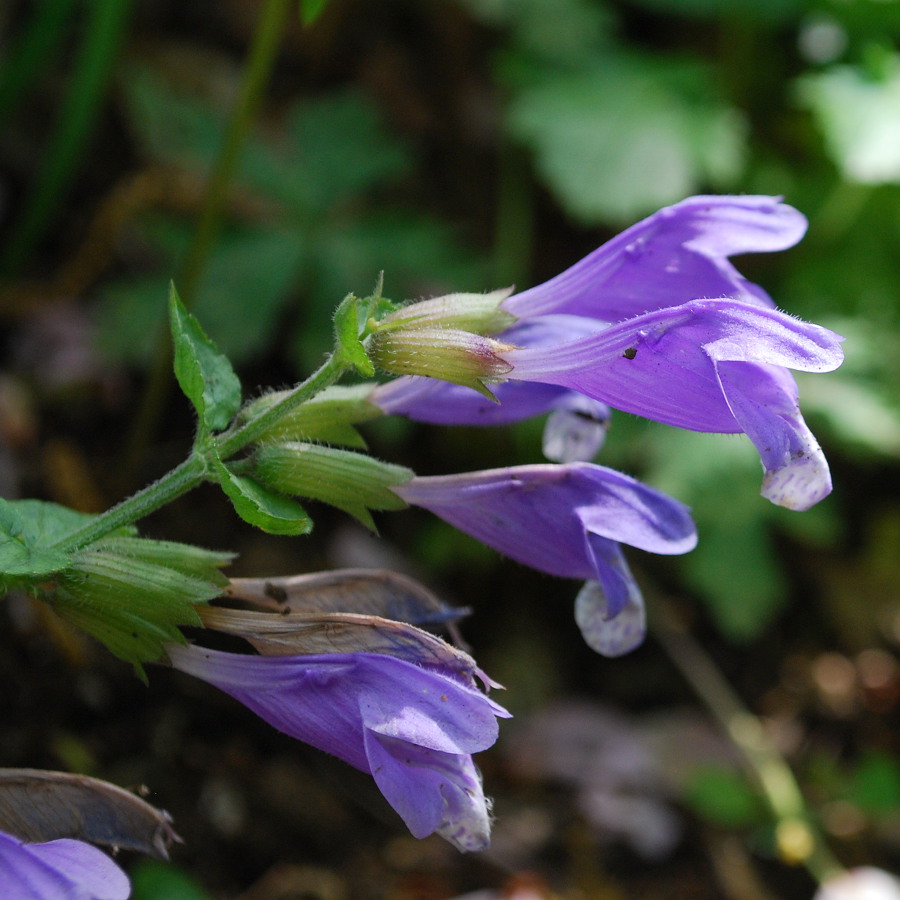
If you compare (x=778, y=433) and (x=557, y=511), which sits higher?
(x=778, y=433)

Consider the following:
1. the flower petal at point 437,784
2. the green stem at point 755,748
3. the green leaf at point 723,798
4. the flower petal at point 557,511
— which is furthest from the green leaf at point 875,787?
the flower petal at point 437,784

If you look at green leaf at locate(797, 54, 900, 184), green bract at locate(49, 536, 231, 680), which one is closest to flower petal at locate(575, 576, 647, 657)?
green bract at locate(49, 536, 231, 680)

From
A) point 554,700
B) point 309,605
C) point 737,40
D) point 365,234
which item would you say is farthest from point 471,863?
point 737,40

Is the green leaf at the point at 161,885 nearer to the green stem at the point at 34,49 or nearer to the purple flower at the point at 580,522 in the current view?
the purple flower at the point at 580,522

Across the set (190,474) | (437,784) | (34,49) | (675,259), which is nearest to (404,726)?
(437,784)

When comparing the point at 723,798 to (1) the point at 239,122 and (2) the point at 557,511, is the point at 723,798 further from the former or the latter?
(1) the point at 239,122

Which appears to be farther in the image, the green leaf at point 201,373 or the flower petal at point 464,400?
the flower petal at point 464,400
